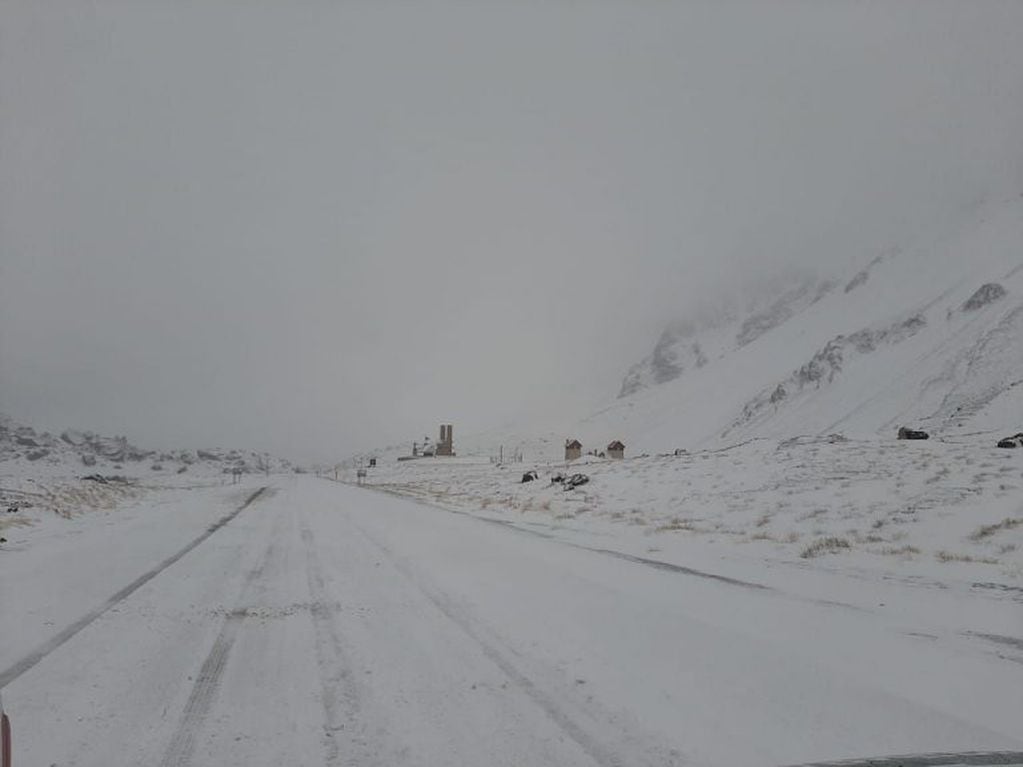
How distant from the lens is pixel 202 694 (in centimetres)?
399

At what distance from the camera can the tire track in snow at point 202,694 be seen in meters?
3.17

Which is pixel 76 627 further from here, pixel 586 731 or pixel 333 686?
pixel 586 731

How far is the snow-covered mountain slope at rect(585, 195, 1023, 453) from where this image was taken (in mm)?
67875

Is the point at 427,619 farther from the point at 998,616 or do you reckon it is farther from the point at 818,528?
the point at 818,528

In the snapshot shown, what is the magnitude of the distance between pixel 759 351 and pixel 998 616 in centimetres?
16048

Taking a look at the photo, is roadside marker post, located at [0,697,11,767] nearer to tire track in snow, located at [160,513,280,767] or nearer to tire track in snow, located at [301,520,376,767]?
tire track in snow, located at [160,513,280,767]

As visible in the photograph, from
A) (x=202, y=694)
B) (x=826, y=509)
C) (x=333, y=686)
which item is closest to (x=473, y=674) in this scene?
(x=333, y=686)

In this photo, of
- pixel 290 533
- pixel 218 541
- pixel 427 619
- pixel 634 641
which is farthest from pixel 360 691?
pixel 290 533

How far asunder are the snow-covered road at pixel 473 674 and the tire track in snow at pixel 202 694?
2cm

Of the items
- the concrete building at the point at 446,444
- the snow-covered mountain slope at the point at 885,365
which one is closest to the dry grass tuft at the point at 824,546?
the snow-covered mountain slope at the point at 885,365

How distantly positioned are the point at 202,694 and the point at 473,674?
1.79 meters

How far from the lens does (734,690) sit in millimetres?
4129

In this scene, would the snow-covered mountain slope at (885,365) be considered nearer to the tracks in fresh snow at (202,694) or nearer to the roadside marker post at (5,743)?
the tracks in fresh snow at (202,694)

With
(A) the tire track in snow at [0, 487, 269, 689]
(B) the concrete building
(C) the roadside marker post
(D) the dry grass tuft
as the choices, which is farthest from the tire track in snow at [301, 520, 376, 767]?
Answer: (B) the concrete building
